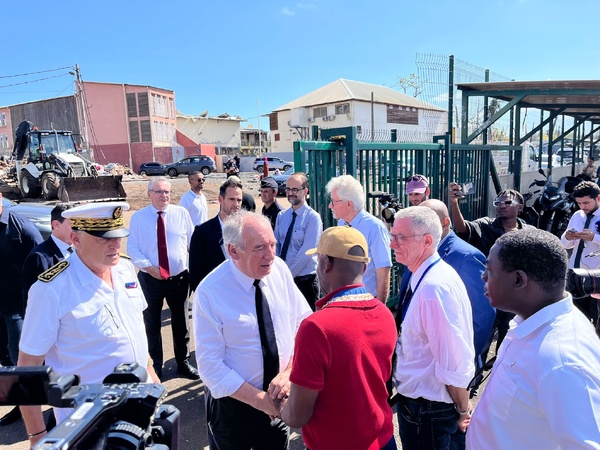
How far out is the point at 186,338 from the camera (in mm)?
4219

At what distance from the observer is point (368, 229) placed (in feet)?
11.2

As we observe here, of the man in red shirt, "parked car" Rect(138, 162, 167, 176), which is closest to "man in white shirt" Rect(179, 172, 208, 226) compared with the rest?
the man in red shirt

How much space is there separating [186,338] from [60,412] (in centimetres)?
233

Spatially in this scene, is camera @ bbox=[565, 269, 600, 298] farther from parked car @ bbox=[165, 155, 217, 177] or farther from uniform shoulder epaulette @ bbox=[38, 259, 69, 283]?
parked car @ bbox=[165, 155, 217, 177]

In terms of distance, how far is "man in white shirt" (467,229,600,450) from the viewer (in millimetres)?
1184

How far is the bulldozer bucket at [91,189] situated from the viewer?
1515 centimetres

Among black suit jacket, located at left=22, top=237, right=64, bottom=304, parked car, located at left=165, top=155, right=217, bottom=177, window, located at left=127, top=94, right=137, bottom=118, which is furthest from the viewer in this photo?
window, located at left=127, top=94, right=137, bottom=118

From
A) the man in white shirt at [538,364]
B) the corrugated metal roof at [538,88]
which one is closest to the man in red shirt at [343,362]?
the man in white shirt at [538,364]

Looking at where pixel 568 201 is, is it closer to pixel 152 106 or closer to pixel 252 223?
pixel 252 223

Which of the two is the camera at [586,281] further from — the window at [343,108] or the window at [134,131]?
the window at [134,131]

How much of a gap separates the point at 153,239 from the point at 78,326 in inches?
87.0

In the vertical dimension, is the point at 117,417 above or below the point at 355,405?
above

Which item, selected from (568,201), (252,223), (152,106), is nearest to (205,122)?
(152,106)

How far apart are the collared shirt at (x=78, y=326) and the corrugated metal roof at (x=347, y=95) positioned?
4004 centimetres
